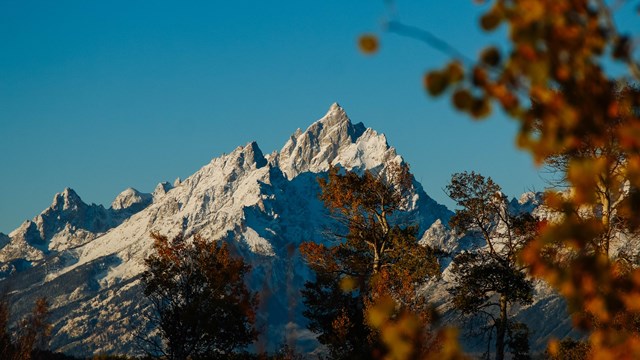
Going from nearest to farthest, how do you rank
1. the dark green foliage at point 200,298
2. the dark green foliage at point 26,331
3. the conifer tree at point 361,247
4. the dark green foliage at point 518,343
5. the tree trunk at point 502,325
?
the dark green foliage at point 26,331, the dark green foliage at point 200,298, the tree trunk at point 502,325, the conifer tree at point 361,247, the dark green foliage at point 518,343

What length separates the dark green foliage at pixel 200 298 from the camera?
3528 cm

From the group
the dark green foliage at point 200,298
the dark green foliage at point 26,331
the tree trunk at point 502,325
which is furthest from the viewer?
the tree trunk at point 502,325

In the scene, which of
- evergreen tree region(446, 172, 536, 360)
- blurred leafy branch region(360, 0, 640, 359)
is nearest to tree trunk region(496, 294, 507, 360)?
evergreen tree region(446, 172, 536, 360)

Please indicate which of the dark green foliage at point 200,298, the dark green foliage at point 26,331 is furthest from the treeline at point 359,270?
the dark green foliage at point 26,331

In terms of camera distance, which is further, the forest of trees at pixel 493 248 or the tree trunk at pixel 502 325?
the tree trunk at pixel 502 325

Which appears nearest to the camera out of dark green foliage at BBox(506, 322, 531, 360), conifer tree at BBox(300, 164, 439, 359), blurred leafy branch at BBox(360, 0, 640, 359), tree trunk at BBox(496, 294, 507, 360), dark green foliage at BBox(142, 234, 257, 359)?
blurred leafy branch at BBox(360, 0, 640, 359)

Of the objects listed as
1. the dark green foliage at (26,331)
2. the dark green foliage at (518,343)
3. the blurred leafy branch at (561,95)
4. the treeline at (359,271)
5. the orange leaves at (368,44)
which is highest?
the treeline at (359,271)

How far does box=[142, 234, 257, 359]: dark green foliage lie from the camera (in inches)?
1389

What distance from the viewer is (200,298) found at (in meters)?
35.9

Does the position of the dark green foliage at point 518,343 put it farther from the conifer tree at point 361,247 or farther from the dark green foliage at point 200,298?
the dark green foliage at point 200,298

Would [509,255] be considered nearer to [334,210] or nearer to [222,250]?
[334,210]

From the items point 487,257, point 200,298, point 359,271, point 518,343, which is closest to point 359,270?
point 359,271

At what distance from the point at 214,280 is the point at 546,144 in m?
33.6

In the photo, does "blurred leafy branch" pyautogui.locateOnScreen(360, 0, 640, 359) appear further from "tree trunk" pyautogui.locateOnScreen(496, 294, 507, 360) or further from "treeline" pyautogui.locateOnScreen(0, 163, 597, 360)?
"tree trunk" pyautogui.locateOnScreen(496, 294, 507, 360)
